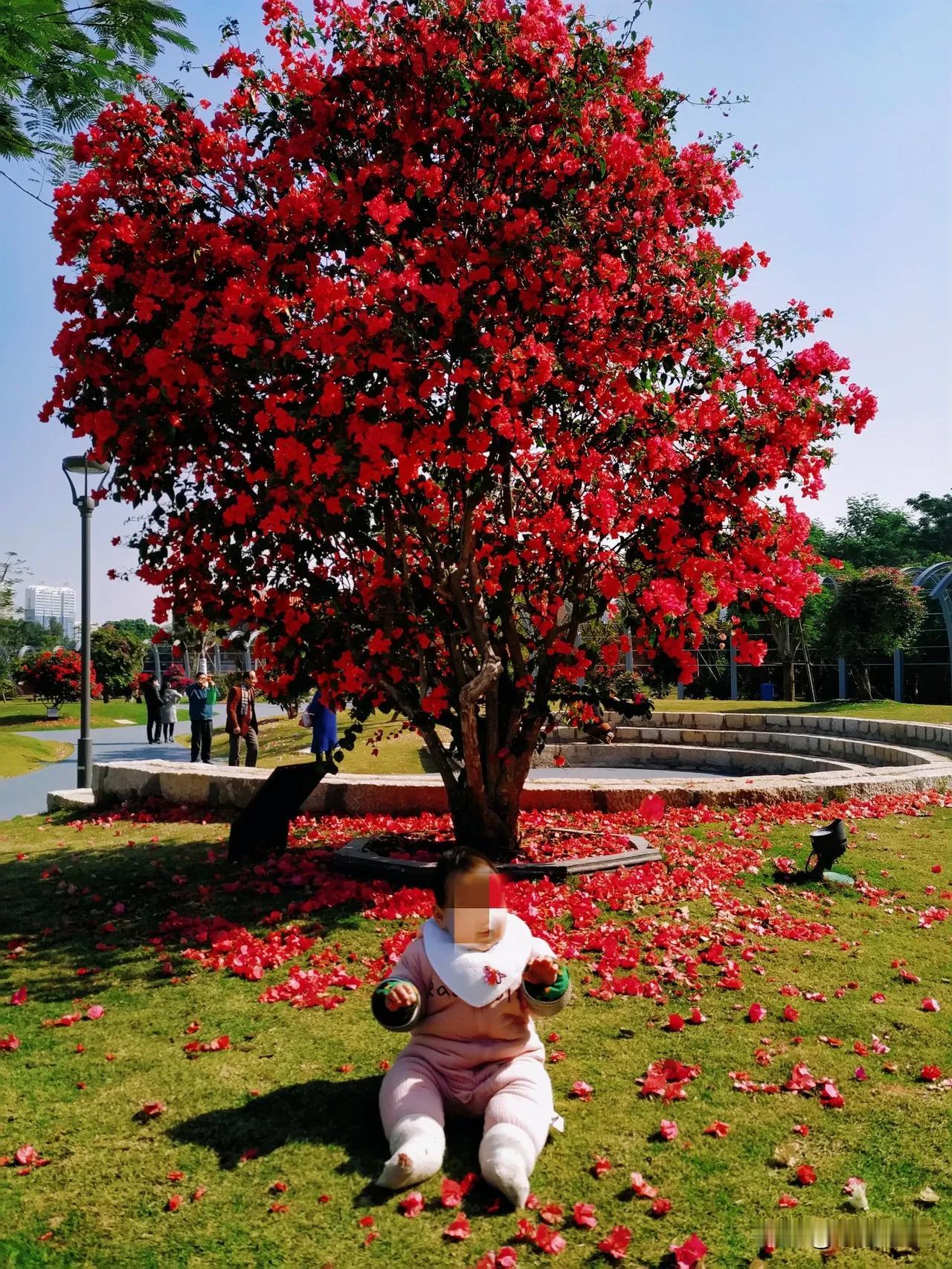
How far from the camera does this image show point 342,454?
5.50m

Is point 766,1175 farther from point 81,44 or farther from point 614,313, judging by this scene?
point 81,44

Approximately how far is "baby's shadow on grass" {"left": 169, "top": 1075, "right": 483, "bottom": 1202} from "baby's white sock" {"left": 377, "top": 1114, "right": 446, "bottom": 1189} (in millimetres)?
93

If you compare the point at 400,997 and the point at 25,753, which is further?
the point at 25,753

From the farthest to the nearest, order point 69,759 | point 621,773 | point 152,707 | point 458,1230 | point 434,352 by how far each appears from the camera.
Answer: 1. point 152,707
2. point 69,759
3. point 621,773
4. point 434,352
5. point 458,1230

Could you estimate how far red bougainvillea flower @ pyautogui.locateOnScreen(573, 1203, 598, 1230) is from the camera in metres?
2.84

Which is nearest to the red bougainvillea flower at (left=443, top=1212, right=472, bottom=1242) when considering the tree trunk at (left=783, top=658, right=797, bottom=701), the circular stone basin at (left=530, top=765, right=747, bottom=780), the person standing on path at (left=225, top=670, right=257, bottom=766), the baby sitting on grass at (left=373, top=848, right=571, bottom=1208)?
the baby sitting on grass at (left=373, top=848, right=571, bottom=1208)

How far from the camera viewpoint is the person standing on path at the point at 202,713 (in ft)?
49.3

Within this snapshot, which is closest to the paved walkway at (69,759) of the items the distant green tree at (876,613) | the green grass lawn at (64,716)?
the green grass lawn at (64,716)

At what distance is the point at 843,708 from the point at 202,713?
1331cm

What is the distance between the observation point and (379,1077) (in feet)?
13.0

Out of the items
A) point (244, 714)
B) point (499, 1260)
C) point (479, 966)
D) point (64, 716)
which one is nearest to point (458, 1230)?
point (499, 1260)

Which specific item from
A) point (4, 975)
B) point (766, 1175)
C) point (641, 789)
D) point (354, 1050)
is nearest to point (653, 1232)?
point (766, 1175)

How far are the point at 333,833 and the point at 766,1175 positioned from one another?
571cm

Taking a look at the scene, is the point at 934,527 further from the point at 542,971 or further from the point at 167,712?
the point at 542,971
